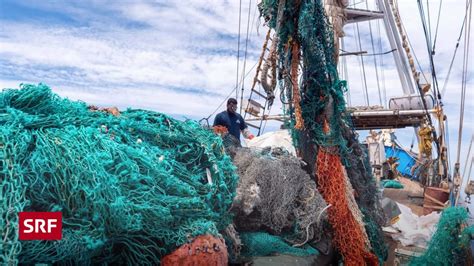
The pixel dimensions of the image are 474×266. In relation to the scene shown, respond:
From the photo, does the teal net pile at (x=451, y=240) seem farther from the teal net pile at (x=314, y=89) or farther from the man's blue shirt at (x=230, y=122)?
the man's blue shirt at (x=230, y=122)

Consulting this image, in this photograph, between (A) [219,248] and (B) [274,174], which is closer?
(A) [219,248]

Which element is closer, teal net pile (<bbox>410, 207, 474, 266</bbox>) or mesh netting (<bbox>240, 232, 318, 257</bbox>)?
mesh netting (<bbox>240, 232, 318, 257</bbox>)

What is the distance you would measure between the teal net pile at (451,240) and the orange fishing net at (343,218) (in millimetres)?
657

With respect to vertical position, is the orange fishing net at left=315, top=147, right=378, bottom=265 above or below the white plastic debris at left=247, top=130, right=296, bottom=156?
below

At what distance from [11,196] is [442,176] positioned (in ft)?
31.2

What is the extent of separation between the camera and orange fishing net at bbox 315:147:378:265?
4957 millimetres

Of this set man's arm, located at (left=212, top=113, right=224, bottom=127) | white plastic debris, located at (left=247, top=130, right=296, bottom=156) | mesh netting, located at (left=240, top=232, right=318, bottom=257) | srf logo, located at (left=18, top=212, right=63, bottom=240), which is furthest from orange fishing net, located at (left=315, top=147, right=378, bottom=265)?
srf logo, located at (left=18, top=212, right=63, bottom=240)

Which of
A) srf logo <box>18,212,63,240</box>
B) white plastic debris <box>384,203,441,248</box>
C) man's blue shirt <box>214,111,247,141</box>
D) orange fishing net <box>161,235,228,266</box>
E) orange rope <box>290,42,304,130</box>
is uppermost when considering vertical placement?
orange rope <box>290,42,304,130</box>

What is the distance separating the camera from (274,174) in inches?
184

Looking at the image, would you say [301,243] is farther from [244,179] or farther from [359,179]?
[359,179]

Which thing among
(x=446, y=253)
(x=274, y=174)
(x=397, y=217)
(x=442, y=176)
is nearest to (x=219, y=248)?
(x=274, y=174)

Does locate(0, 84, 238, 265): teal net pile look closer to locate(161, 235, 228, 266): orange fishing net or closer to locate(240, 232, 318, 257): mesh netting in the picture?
locate(161, 235, 228, 266): orange fishing net

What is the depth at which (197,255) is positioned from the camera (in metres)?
2.99

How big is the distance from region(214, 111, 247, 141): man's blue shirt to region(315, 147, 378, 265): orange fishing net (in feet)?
5.01
